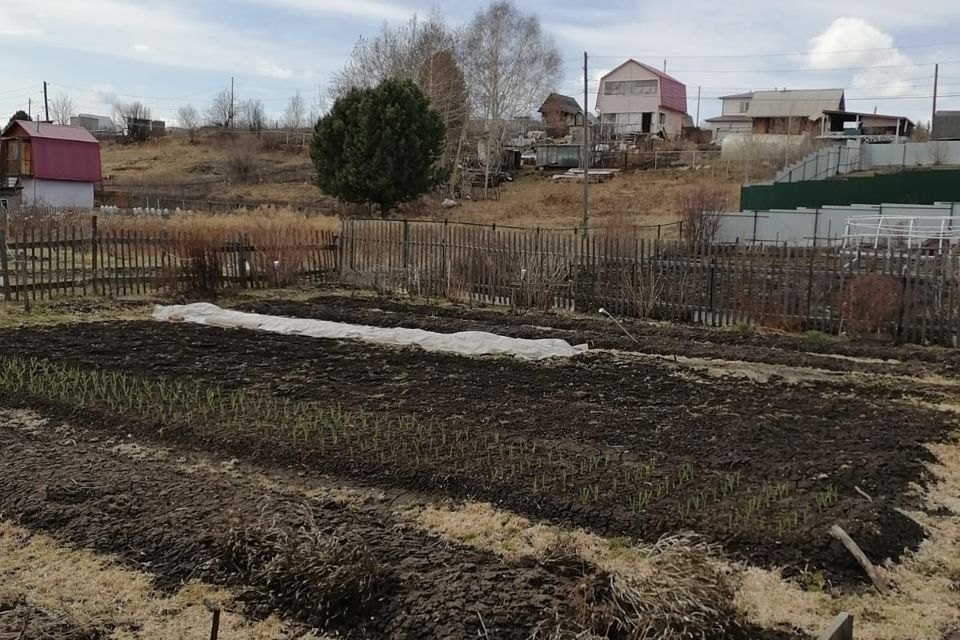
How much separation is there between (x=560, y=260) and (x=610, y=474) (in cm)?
877

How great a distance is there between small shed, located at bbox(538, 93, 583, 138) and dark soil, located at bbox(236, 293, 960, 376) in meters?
58.3

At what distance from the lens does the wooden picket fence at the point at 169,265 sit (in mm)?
13922

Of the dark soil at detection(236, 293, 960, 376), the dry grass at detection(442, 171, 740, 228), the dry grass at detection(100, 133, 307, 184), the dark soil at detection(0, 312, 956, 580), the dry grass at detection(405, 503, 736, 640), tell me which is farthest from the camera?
the dry grass at detection(100, 133, 307, 184)

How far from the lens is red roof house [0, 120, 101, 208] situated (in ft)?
131

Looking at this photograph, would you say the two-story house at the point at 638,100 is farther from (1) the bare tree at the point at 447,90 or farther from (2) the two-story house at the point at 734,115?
(1) the bare tree at the point at 447,90

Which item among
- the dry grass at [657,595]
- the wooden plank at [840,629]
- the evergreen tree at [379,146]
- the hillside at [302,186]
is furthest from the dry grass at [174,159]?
the wooden plank at [840,629]

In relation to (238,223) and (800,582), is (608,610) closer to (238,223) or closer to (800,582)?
(800,582)

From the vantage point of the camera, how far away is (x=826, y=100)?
212 feet

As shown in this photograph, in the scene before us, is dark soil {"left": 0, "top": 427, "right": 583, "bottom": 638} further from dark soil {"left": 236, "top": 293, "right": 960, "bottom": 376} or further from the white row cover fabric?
dark soil {"left": 236, "top": 293, "right": 960, "bottom": 376}

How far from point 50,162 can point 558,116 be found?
45224 millimetres

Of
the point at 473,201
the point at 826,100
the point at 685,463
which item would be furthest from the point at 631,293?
the point at 826,100

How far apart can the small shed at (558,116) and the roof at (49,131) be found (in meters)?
39.7

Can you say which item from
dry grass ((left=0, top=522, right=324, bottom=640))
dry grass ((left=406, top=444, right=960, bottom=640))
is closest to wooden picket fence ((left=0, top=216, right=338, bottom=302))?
dry grass ((left=0, top=522, right=324, bottom=640))

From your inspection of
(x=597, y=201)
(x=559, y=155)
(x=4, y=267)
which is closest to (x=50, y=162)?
(x=597, y=201)
